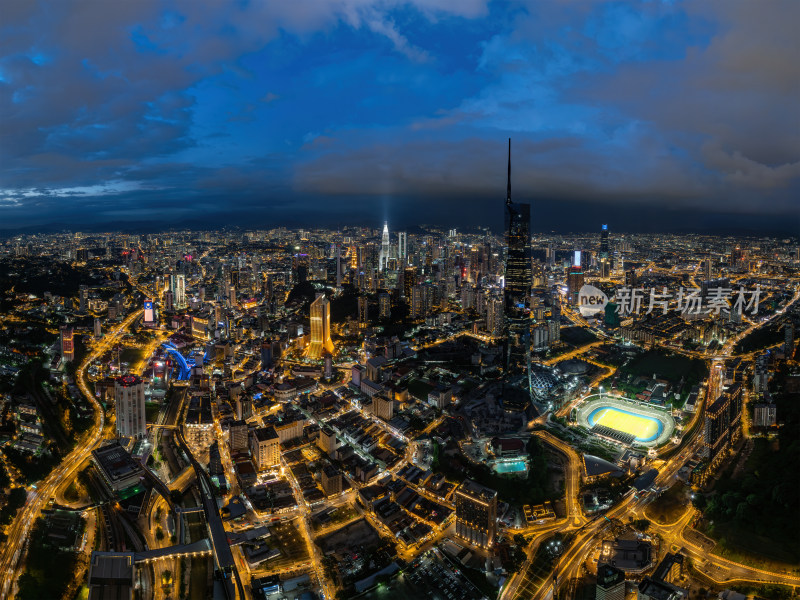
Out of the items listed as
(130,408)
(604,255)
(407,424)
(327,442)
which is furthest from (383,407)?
(604,255)

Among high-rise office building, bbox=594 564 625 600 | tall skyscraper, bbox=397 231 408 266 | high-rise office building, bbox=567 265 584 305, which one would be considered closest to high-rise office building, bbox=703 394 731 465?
high-rise office building, bbox=594 564 625 600

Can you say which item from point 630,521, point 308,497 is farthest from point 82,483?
point 630,521

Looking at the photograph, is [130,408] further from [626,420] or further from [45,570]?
[626,420]

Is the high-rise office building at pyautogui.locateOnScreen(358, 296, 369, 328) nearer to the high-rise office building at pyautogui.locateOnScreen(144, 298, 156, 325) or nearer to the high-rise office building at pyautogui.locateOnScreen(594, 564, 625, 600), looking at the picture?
the high-rise office building at pyautogui.locateOnScreen(144, 298, 156, 325)

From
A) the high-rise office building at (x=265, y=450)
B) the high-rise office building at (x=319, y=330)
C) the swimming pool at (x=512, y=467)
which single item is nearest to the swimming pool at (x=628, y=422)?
the swimming pool at (x=512, y=467)

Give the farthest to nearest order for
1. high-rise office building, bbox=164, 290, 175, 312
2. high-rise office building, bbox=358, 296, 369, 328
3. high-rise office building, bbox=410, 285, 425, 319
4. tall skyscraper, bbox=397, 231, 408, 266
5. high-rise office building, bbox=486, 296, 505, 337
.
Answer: tall skyscraper, bbox=397, 231, 408, 266
high-rise office building, bbox=164, 290, 175, 312
high-rise office building, bbox=410, 285, 425, 319
high-rise office building, bbox=358, 296, 369, 328
high-rise office building, bbox=486, 296, 505, 337

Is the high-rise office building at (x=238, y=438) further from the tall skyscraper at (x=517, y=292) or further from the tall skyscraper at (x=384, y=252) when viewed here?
the tall skyscraper at (x=384, y=252)

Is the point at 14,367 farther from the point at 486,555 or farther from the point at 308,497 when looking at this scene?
the point at 486,555
